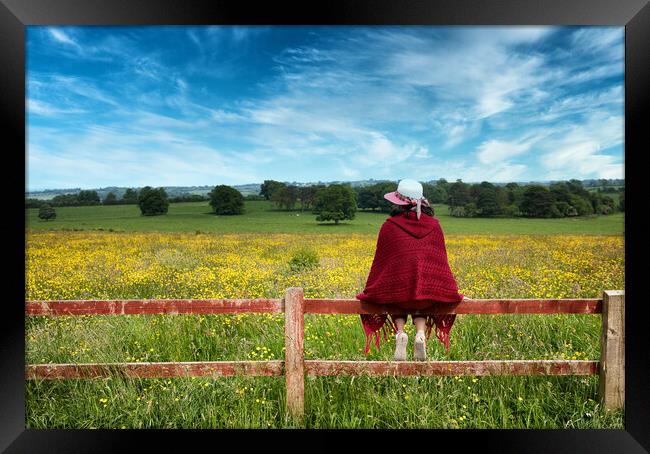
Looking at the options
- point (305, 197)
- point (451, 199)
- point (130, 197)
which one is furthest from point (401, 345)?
point (130, 197)

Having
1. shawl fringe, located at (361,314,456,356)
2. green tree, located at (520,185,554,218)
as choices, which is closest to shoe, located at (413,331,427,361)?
shawl fringe, located at (361,314,456,356)

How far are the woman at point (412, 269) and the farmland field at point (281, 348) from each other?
0.58 meters

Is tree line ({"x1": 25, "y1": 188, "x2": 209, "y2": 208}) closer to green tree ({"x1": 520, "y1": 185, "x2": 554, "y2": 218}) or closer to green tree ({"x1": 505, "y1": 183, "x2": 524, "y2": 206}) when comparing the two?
green tree ({"x1": 505, "y1": 183, "x2": 524, "y2": 206})

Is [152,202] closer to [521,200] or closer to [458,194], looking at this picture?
[458,194]

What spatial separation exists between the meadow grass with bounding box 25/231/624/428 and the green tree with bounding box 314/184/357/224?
589cm

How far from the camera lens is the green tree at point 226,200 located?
54.0 feet

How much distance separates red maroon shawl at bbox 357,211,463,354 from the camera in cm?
344

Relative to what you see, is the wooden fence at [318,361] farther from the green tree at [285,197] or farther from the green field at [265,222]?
the green tree at [285,197]

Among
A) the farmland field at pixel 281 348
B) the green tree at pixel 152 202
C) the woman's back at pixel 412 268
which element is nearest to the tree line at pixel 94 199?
the green tree at pixel 152 202

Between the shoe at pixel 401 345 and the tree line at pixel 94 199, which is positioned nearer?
the shoe at pixel 401 345

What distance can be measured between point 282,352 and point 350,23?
3189 mm

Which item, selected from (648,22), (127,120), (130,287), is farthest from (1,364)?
(127,120)

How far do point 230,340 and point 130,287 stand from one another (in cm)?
330

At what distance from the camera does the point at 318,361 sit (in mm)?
3490
